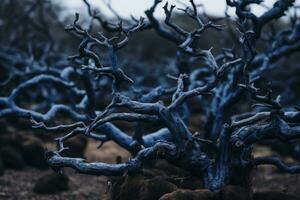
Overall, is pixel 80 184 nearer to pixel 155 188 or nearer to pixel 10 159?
pixel 10 159

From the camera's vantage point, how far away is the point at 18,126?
1519 centimetres

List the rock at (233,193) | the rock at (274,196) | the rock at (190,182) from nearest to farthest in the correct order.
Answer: the rock at (233,193) < the rock at (274,196) < the rock at (190,182)

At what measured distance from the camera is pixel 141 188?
22.3ft

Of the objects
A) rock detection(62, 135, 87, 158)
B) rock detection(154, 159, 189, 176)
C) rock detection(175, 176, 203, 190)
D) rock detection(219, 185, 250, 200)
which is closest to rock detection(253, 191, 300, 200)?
rock detection(219, 185, 250, 200)

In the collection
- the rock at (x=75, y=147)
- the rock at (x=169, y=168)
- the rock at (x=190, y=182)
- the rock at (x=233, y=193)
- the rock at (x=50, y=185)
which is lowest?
the rock at (x=50, y=185)

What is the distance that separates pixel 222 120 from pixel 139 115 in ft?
11.2

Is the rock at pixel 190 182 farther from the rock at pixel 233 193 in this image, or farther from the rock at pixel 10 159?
the rock at pixel 10 159

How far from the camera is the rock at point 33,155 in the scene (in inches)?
482

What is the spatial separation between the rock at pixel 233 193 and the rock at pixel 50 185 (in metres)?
4.13

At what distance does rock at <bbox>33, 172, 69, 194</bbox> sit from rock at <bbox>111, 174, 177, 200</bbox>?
293cm

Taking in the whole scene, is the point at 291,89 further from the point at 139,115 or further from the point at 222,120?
the point at 139,115

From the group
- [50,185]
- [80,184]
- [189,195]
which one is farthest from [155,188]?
[80,184]

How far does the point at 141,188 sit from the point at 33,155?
612cm

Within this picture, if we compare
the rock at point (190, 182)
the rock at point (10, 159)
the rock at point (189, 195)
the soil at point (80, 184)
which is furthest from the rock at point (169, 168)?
the rock at point (10, 159)
